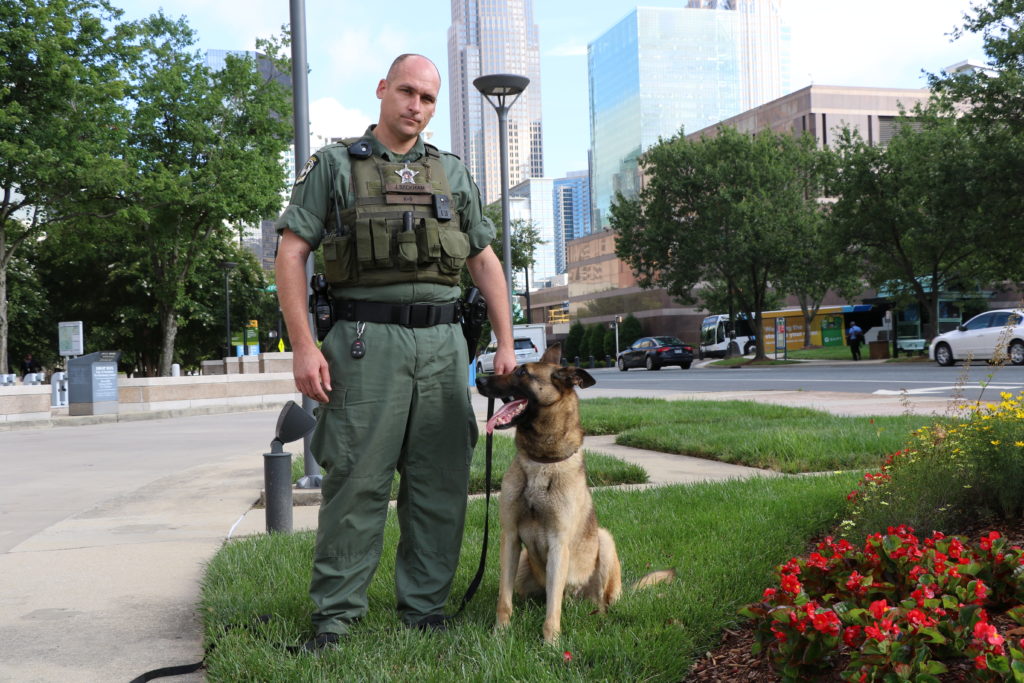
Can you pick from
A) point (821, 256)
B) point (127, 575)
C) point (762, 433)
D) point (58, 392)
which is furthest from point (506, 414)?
point (821, 256)

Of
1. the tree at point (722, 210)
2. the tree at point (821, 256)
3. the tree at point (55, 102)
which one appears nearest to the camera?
the tree at point (55, 102)

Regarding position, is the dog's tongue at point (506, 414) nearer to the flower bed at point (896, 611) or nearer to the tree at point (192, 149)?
the flower bed at point (896, 611)

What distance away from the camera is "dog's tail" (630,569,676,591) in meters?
3.85

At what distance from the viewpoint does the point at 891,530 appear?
11.4 feet

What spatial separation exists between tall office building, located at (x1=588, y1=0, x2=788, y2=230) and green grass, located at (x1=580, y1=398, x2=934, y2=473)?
Answer: 148611mm

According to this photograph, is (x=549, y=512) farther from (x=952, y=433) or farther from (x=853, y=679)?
(x=952, y=433)

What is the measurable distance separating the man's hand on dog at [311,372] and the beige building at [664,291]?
63.4m

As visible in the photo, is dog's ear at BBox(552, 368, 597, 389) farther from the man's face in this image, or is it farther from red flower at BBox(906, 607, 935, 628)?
red flower at BBox(906, 607, 935, 628)

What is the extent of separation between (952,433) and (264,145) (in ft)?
109

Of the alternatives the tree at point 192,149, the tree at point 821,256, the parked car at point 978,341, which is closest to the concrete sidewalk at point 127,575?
the parked car at point 978,341

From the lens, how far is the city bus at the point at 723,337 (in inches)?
2216

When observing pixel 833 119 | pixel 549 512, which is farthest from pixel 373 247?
pixel 833 119

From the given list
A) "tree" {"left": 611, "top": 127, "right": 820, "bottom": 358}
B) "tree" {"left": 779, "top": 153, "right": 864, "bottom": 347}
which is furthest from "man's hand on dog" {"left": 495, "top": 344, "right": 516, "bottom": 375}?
"tree" {"left": 611, "top": 127, "right": 820, "bottom": 358}

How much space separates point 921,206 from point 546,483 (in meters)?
33.2
